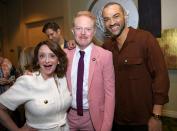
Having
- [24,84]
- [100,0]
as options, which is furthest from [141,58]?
[100,0]

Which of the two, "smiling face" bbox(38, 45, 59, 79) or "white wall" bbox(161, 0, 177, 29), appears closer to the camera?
"smiling face" bbox(38, 45, 59, 79)

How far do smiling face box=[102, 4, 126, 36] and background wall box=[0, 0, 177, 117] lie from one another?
2576 mm

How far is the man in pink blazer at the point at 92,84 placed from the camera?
1.64 metres

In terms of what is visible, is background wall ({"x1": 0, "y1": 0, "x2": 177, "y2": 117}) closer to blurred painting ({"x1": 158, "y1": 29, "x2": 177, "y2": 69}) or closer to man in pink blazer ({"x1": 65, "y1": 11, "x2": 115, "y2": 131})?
blurred painting ({"x1": 158, "y1": 29, "x2": 177, "y2": 69})

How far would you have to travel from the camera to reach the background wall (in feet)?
14.0

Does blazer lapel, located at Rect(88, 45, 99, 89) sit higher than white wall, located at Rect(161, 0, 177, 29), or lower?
lower

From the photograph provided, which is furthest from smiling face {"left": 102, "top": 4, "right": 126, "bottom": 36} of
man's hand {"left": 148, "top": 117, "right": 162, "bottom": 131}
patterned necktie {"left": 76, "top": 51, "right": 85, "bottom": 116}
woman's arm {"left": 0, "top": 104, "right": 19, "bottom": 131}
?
woman's arm {"left": 0, "top": 104, "right": 19, "bottom": 131}

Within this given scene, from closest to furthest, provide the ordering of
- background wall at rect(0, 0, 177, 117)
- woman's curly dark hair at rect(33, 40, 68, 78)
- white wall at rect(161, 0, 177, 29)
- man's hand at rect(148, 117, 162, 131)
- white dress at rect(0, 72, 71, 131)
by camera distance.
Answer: white dress at rect(0, 72, 71, 131)
woman's curly dark hair at rect(33, 40, 68, 78)
man's hand at rect(148, 117, 162, 131)
white wall at rect(161, 0, 177, 29)
background wall at rect(0, 0, 177, 117)

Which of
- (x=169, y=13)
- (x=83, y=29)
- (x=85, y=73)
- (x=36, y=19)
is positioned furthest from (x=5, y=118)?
(x=36, y=19)

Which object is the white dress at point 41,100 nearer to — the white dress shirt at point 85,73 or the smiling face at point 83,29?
the white dress shirt at point 85,73

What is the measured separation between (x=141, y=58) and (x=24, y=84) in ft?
Answer: 2.79

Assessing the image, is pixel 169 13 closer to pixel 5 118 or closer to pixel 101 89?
pixel 101 89

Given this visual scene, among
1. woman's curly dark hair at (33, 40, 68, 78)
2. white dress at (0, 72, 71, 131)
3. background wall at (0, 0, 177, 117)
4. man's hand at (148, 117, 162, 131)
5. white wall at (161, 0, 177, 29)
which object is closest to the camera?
white dress at (0, 72, 71, 131)

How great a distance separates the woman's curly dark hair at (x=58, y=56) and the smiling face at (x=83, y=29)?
14cm
